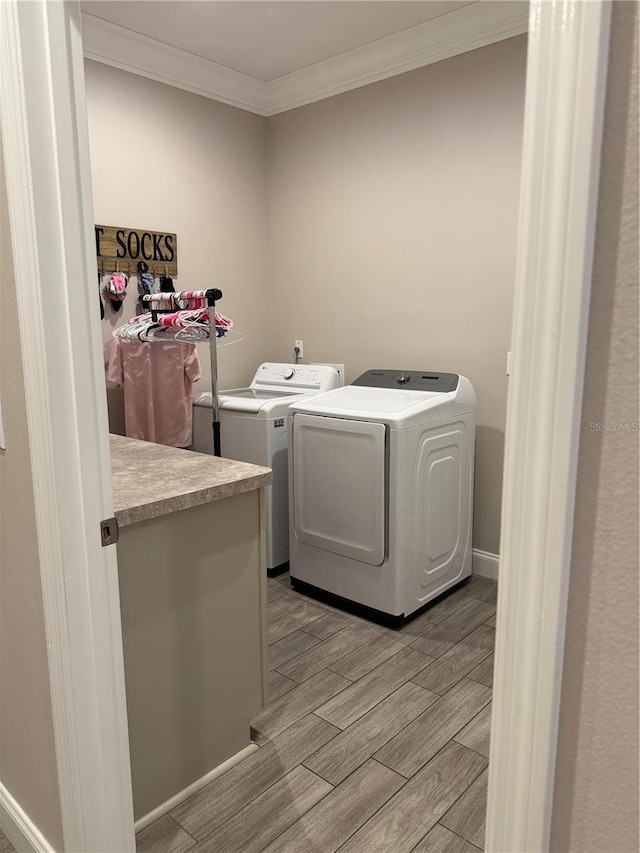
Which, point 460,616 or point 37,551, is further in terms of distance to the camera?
point 460,616

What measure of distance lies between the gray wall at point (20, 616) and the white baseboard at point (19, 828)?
0.02m

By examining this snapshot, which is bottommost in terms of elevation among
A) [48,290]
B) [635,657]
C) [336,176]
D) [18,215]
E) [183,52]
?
[635,657]

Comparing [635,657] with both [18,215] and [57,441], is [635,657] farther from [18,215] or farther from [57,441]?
[18,215]

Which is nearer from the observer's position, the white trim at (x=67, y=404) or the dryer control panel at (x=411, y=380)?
the white trim at (x=67, y=404)

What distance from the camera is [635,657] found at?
1.88 feet

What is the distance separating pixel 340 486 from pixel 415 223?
1460 millimetres

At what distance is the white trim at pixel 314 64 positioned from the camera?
9.35 ft

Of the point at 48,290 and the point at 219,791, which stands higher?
the point at 48,290

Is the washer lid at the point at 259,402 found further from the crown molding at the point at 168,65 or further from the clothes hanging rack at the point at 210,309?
the crown molding at the point at 168,65

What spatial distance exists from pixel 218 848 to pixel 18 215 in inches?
62.8

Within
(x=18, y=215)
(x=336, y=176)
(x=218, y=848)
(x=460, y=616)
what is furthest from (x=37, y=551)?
(x=336, y=176)

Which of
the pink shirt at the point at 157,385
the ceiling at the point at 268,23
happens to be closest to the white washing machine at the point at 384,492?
the pink shirt at the point at 157,385

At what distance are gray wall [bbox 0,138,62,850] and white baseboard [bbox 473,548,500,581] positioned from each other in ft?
7.75

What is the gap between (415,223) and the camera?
3.27 m
